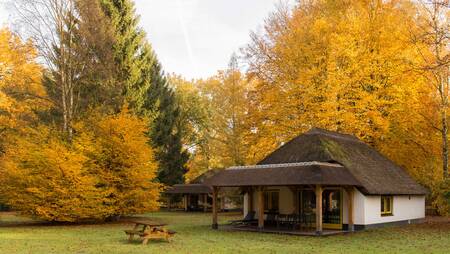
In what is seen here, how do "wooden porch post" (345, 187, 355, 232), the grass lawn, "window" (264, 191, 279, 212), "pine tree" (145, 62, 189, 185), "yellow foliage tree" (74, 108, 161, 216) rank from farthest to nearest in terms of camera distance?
"pine tree" (145, 62, 189, 185), "yellow foliage tree" (74, 108, 161, 216), "window" (264, 191, 279, 212), "wooden porch post" (345, 187, 355, 232), the grass lawn

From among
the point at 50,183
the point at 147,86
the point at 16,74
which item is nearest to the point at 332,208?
the point at 50,183

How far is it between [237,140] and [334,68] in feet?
43.9

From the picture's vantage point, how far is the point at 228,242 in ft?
57.5

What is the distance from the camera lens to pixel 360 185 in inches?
835

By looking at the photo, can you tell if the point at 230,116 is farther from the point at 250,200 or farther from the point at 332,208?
the point at 332,208

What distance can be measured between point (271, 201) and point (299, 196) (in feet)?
6.85

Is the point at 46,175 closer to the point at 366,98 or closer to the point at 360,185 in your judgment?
the point at 360,185

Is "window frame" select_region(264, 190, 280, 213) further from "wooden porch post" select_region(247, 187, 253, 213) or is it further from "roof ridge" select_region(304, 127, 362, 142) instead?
"roof ridge" select_region(304, 127, 362, 142)

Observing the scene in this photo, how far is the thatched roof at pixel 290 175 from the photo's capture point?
65.2 ft

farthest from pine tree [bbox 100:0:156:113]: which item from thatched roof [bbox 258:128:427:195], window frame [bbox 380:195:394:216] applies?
window frame [bbox 380:195:394:216]

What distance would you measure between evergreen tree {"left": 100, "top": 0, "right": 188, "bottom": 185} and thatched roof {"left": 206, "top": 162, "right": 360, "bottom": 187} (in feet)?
35.0

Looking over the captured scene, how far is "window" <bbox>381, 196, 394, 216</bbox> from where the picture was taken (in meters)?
24.3

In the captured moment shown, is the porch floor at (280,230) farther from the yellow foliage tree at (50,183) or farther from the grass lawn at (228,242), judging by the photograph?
the yellow foliage tree at (50,183)

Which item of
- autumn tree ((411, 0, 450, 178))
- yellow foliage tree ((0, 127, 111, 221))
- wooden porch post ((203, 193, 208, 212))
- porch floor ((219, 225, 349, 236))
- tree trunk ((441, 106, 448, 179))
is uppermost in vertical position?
autumn tree ((411, 0, 450, 178))
